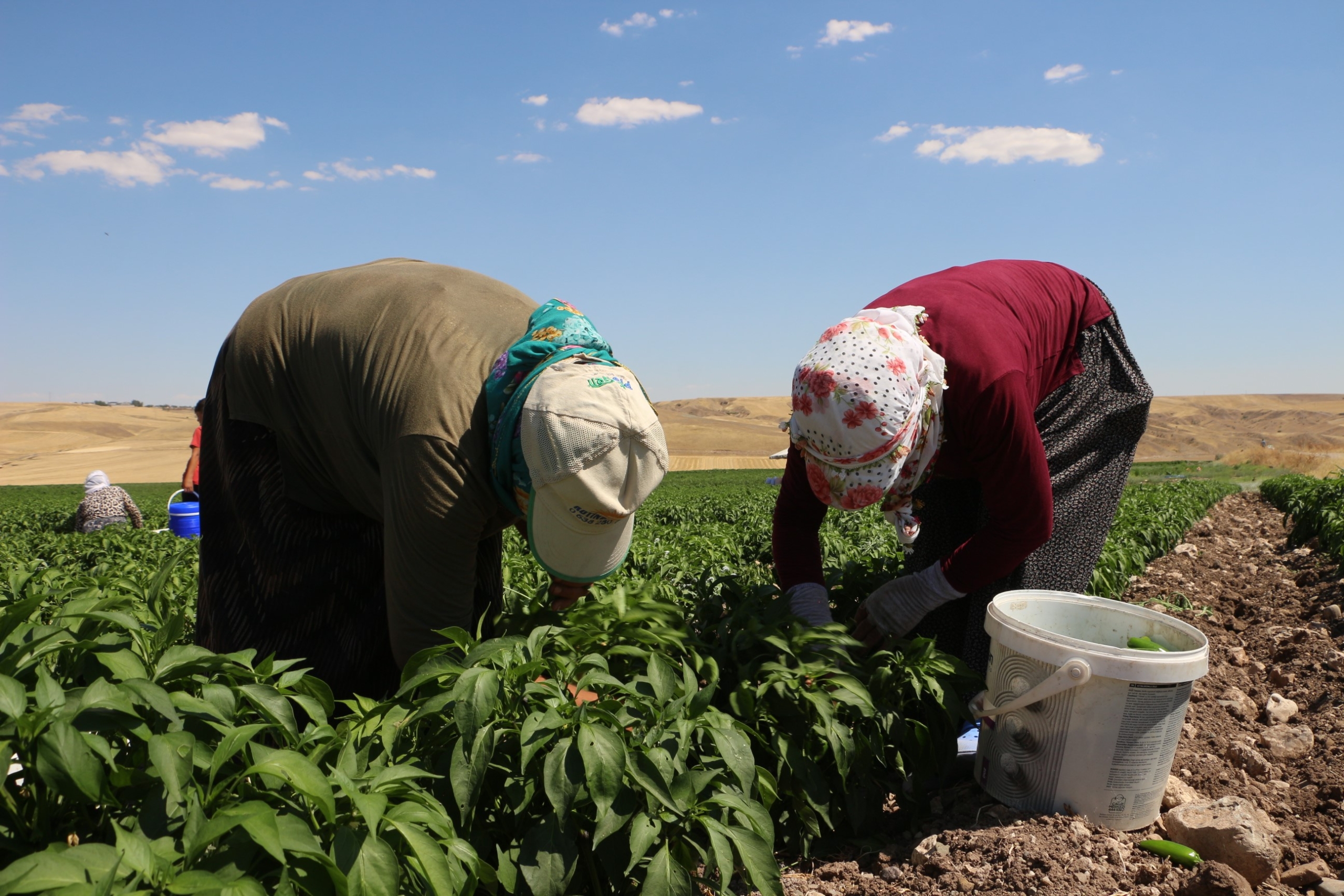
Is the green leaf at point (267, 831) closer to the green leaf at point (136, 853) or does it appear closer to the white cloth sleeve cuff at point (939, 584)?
the green leaf at point (136, 853)

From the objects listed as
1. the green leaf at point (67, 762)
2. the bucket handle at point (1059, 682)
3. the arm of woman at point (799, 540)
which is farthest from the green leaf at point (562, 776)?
the arm of woman at point (799, 540)

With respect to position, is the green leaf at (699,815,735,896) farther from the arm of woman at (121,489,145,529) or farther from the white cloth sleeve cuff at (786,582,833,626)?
the arm of woman at (121,489,145,529)

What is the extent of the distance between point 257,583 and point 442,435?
1.01 meters

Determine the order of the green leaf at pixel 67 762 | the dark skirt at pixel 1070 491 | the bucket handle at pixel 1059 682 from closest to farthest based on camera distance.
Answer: the green leaf at pixel 67 762 → the bucket handle at pixel 1059 682 → the dark skirt at pixel 1070 491

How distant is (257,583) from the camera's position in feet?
7.80

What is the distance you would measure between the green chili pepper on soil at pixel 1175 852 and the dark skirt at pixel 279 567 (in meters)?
1.81

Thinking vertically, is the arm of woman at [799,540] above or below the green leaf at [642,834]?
above

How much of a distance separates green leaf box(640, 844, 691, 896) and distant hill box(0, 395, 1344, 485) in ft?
133

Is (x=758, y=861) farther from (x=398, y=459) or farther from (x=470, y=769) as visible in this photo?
(x=398, y=459)

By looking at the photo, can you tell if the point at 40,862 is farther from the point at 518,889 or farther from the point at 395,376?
the point at 395,376

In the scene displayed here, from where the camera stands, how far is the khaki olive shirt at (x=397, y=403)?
5.85 feet

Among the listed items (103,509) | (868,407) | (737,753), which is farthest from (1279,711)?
(103,509)

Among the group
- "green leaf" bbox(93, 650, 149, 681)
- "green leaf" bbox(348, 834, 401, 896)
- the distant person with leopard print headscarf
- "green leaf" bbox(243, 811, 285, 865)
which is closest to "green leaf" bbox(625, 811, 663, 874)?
"green leaf" bbox(348, 834, 401, 896)

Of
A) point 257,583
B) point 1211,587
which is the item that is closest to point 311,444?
point 257,583
